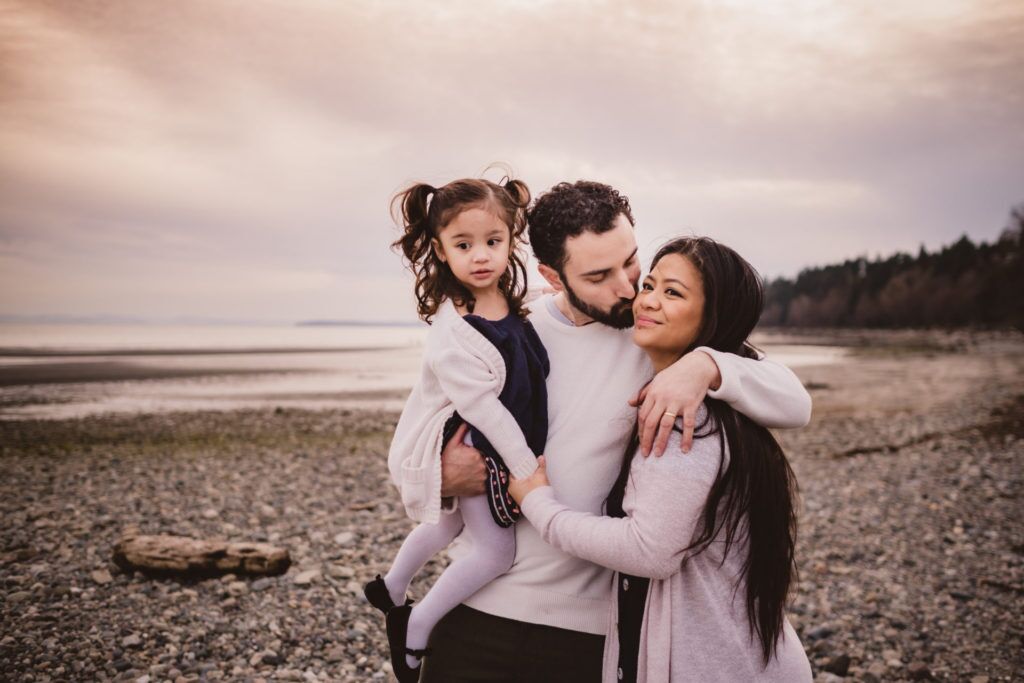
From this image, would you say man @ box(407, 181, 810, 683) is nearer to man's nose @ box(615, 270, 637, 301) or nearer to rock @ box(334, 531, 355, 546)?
man's nose @ box(615, 270, 637, 301)

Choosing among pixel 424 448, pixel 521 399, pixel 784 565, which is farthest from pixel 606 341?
pixel 784 565

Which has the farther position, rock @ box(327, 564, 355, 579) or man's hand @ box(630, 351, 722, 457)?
rock @ box(327, 564, 355, 579)

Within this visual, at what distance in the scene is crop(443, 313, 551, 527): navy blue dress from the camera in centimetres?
272

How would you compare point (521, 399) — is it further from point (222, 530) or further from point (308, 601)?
point (222, 530)

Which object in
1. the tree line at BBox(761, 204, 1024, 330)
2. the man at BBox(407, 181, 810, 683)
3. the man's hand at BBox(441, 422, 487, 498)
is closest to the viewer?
the man at BBox(407, 181, 810, 683)

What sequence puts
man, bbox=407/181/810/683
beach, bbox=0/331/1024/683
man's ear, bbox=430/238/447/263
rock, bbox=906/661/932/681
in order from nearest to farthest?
man, bbox=407/181/810/683
man's ear, bbox=430/238/447/263
rock, bbox=906/661/932/681
beach, bbox=0/331/1024/683

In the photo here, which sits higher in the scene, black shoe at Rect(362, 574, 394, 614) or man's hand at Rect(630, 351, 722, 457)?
man's hand at Rect(630, 351, 722, 457)

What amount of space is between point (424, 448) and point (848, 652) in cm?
543

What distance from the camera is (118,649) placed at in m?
5.71

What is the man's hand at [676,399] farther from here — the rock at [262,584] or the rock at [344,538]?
the rock at [344,538]

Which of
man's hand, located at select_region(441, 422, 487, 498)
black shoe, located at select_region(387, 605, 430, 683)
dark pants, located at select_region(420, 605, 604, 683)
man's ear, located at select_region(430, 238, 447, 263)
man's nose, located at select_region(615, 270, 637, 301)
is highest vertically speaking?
man's ear, located at select_region(430, 238, 447, 263)

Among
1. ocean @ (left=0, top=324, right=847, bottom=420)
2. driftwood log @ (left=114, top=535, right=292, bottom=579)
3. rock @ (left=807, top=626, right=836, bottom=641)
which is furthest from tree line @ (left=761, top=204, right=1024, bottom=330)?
driftwood log @ (left=114, top=535, right=292, bottom=579)

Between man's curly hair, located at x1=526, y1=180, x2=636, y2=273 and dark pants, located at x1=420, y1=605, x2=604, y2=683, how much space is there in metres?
1.62

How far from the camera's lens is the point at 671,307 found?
8.05ft
